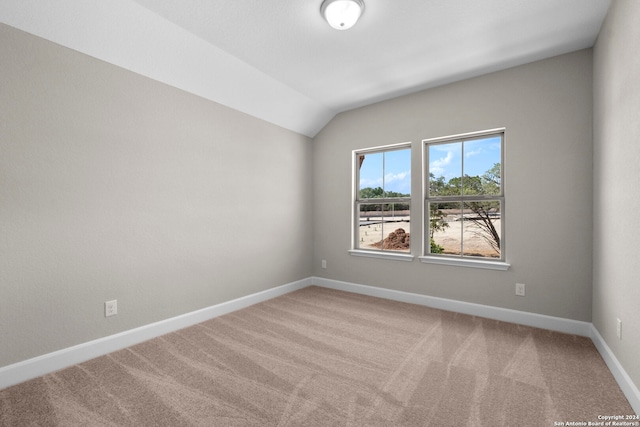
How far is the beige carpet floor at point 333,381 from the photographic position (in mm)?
1599

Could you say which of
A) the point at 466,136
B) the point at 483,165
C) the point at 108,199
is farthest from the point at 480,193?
the point at 108,199

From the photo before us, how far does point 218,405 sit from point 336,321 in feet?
5.04

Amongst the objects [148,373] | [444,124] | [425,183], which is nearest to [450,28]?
[444,124]

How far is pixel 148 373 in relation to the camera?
2025 millimetres

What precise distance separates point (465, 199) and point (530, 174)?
66 cm

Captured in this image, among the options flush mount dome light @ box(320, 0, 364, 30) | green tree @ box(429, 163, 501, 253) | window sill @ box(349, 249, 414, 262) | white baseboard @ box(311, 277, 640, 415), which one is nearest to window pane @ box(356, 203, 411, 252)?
window sill @ box(349, 249, 414, 262)

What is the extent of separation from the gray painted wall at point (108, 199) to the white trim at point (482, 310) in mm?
1561

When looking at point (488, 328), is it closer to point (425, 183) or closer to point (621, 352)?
point (621, 352)

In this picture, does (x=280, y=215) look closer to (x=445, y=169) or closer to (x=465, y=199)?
(x=445, y=169)

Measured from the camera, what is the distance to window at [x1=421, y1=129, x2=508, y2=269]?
3.17 metres

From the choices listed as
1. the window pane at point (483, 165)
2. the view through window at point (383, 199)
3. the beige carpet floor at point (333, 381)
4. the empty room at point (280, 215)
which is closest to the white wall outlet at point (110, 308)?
the empty room at point (280, 215)

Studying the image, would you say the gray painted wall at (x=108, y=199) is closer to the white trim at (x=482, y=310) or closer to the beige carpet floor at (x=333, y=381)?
the beige carpet floor at (x=333, y=381)

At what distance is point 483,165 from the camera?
324cm

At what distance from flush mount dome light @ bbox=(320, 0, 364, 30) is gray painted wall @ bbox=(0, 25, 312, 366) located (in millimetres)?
1623
